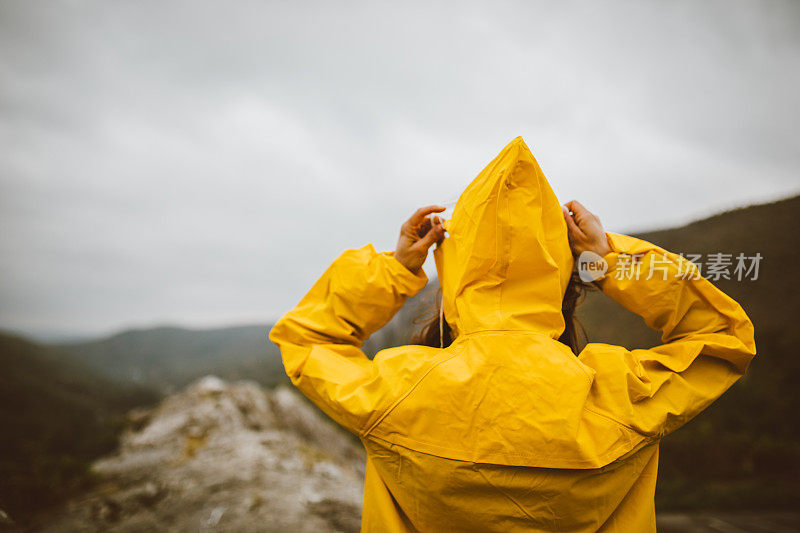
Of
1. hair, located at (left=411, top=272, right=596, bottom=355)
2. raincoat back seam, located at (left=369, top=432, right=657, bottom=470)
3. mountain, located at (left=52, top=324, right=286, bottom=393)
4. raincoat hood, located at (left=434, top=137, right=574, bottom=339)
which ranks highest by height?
raincoat hood, located at (left=434, top=137, right=574, bottom=339)

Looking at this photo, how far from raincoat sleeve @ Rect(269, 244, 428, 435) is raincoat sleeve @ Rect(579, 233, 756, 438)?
93 centimetres

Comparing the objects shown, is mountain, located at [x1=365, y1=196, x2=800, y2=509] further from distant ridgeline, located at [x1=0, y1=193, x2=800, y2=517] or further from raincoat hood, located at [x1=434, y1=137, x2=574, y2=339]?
raincoat hood, located at [x1=434, y1=137, x2=574, y2=339]

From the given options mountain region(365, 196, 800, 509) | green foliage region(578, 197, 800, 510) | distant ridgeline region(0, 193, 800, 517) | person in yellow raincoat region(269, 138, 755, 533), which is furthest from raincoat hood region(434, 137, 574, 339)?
green foliage region(578, 197, 800, 510)

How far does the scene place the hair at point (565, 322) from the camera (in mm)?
1812

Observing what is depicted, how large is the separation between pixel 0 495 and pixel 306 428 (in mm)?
4434

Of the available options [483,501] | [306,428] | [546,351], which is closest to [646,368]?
[546,351]

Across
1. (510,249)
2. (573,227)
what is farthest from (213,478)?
(573,227)

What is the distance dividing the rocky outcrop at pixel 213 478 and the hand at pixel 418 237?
132 inches

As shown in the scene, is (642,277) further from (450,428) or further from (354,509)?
(354,509)

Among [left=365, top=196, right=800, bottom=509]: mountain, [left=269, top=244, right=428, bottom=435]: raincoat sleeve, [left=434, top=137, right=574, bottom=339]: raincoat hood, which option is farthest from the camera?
[left=365, top=196, right=800, bottom=509]: mountain

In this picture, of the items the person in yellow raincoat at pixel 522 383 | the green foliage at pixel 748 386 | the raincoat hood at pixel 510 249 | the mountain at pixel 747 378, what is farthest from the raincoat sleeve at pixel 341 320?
the green foliage at pixel 748 386

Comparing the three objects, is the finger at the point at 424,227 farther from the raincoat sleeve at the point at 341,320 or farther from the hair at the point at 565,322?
the hair at the point at 565,322

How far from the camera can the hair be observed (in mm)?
1812

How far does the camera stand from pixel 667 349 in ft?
4.90
